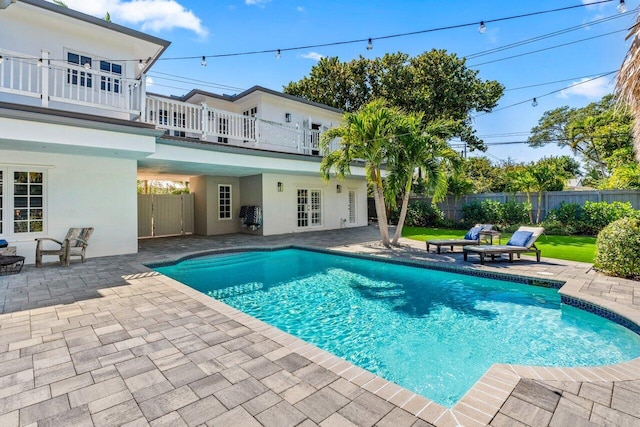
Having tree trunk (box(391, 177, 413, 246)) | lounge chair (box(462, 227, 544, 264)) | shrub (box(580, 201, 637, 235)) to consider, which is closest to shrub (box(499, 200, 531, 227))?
shrub (box(580, 201, 637, 235))

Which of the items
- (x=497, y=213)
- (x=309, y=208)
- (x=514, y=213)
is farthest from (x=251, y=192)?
(x=514, y=213)

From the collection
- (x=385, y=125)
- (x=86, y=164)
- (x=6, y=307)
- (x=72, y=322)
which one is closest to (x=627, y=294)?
(x=385, y=125)

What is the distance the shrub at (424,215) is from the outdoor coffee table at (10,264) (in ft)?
58.9

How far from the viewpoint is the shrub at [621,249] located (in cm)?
693

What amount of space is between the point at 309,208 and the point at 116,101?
9.93m

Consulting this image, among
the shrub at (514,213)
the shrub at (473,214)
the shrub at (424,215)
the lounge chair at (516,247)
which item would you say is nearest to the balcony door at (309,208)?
the shrub at (424,215)

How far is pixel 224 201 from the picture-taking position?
55.3ft

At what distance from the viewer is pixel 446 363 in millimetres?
4254

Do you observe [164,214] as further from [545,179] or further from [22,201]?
[545,179]

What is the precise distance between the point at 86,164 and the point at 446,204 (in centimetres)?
1770

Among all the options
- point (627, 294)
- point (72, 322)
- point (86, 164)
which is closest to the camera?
point (72, 322)

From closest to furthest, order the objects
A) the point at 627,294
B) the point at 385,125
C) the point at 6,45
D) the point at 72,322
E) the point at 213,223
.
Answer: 1. the point at 72,322
2. the point at 627,294
3. the point at 6,45
4. the point at 385,125
5. the point at 213,223

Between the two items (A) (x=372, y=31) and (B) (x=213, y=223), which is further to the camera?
(B) (x=213, y=223)

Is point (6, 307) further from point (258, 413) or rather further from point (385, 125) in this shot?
point (385, 125)
